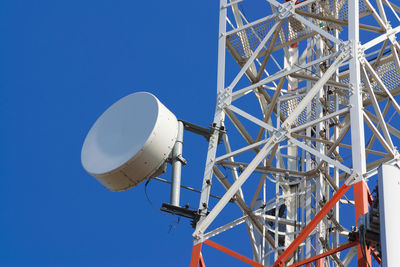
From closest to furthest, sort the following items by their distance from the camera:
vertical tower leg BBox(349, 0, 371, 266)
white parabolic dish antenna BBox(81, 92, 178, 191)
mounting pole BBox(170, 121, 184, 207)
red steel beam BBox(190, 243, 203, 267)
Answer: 1. vertical tower leg BBox(349, 0, 371, 266)
2. red steel beam BBox(190, 243, 203, 267)
3. white parabolic dish antenna BBox(81, 92, 178, 191)
4. mounting pole BBox(170, 121, 184, 207)

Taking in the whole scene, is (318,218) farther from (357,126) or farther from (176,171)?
(176,171)

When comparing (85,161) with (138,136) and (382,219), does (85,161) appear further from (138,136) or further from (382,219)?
(382,219)

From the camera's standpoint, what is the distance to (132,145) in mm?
24031

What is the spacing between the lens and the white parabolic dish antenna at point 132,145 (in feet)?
77.9

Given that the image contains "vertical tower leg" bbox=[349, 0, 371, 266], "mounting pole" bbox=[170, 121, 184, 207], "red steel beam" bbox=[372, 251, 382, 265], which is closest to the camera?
"red steel beam" bbox=[372, 251, 382, 265]

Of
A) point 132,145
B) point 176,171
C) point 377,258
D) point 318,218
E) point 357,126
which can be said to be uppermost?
point 132,145

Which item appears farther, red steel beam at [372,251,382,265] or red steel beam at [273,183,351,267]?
red steel beam at [273,183,351,267]

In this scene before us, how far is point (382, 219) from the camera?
62.1ft

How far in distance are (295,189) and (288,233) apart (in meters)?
2.12

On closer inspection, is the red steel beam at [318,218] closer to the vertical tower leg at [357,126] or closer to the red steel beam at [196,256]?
the vertical tower leg at [357,126]

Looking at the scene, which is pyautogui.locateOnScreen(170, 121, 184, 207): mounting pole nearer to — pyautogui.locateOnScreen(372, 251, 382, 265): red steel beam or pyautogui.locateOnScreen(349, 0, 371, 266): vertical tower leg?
pyautogui.locateOnScreen(349, 0, 371, 266): vertical tower leg

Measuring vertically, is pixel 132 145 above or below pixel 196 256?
above

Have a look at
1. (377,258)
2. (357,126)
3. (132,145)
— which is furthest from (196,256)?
(357,126)

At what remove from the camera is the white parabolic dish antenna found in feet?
77.9
